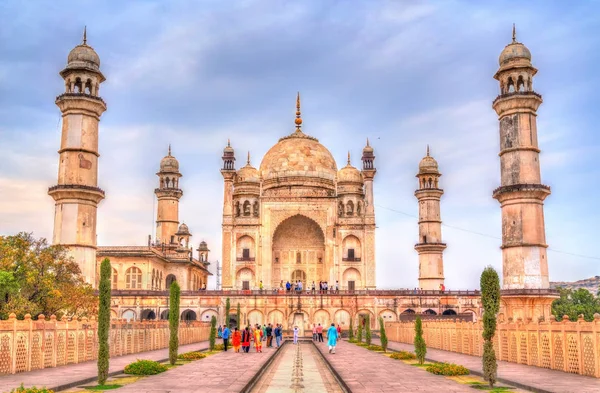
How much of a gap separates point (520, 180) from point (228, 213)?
857 inches

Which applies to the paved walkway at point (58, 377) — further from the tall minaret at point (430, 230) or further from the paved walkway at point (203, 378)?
the tall minaret at point (430, 230)

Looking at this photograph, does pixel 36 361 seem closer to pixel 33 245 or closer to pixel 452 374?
pixel 452 374

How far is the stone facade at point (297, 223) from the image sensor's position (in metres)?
47.7

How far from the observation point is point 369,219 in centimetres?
4844

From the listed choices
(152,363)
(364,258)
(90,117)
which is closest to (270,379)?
(152,363)

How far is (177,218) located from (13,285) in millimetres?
28227

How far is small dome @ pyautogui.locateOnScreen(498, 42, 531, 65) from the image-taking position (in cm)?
3631

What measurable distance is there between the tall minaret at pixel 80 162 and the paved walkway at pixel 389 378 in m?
19.7

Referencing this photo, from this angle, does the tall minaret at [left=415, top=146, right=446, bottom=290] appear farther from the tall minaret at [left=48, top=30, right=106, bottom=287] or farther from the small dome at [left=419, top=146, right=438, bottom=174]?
the tall minaret at [left=48, top=30, right=106, bottom=287]

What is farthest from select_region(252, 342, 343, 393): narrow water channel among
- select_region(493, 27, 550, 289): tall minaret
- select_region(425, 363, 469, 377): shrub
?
select_region(493, 27, 550, 289): tall minaret

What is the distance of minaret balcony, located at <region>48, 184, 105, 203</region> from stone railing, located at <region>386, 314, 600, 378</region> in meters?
19.9

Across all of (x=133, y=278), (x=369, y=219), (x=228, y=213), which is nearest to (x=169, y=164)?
(x=228, y=213)

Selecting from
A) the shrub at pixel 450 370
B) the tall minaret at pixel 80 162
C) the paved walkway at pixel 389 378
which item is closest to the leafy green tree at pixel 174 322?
the paved walkway at pixel 389 378

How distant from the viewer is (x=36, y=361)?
52.5ft
